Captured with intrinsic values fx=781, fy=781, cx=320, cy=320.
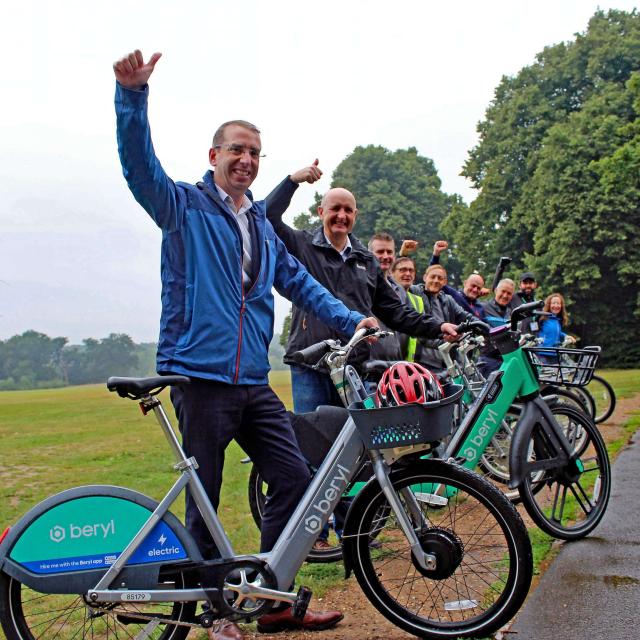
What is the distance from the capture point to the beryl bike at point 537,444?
4742mm

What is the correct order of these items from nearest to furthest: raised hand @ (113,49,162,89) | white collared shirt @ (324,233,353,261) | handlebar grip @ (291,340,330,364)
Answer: raised hand @ (113,49,162,89), handlebar grip @ (291,340,330,364), white collared shirt @ (324,233,353,261)

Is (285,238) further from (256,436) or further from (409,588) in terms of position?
(409,588)

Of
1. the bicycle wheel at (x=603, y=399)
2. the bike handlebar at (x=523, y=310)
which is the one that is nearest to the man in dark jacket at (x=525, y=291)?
the bicycle wheel at (x=603, y=399)

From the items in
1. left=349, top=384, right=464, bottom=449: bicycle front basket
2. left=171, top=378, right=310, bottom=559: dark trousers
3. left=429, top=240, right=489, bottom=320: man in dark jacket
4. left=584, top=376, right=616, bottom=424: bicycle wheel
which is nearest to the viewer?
left=349, top=384, right=464, bottom=449: bicycle front basket

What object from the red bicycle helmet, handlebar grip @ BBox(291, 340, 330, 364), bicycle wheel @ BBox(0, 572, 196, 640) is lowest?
bicycle wheel @ BBox(0, 572, 196, 640)

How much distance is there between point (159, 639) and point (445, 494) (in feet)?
4.32

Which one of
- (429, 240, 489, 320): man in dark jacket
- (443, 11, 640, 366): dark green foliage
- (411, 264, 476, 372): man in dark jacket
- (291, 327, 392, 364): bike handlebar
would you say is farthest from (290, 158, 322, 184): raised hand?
(443, 11, 640, 366): dark green foliage

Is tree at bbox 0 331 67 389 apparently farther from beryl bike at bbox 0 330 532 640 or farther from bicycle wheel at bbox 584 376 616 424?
beryl bike at bbox 0 330 532 640

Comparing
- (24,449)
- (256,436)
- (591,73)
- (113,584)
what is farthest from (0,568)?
(591,73)

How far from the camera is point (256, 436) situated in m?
3.53

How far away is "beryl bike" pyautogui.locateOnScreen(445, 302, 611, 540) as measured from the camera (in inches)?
187

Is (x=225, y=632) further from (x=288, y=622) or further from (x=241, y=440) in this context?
(x=241, y=440)

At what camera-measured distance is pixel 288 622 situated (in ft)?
11.6

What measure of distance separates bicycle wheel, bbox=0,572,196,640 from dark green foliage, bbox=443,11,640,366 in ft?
83.0
